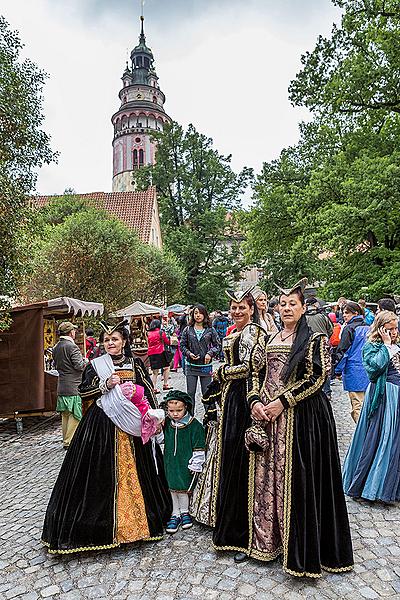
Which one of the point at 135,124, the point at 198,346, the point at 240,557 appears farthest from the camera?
the point at 135,124

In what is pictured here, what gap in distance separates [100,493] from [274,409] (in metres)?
1.46

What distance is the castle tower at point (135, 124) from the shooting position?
158 feet

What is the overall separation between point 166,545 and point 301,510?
46.3 inches

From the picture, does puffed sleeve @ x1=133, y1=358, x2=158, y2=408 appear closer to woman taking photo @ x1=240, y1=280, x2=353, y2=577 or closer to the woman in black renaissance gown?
the woman in black renaissance gown

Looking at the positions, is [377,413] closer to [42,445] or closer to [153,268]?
[42,445]

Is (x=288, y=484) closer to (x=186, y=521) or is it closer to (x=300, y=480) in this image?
(x=300, y=480)

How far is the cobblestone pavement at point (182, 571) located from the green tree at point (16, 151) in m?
4.36

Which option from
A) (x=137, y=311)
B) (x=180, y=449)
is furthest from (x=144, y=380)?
(x=137, y=311)

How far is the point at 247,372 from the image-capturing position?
12.1 feet

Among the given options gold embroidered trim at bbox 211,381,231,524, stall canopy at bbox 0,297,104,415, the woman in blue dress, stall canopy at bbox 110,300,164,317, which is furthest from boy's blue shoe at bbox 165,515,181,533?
stall canopy at bbox 110,300,164,317

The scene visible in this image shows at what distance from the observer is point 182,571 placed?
337cm

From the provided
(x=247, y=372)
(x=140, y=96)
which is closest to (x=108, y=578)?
(x=247, y=372)

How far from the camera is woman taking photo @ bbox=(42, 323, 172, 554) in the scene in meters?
3.59

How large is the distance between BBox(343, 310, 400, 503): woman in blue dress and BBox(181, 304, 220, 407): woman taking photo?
108 inches
